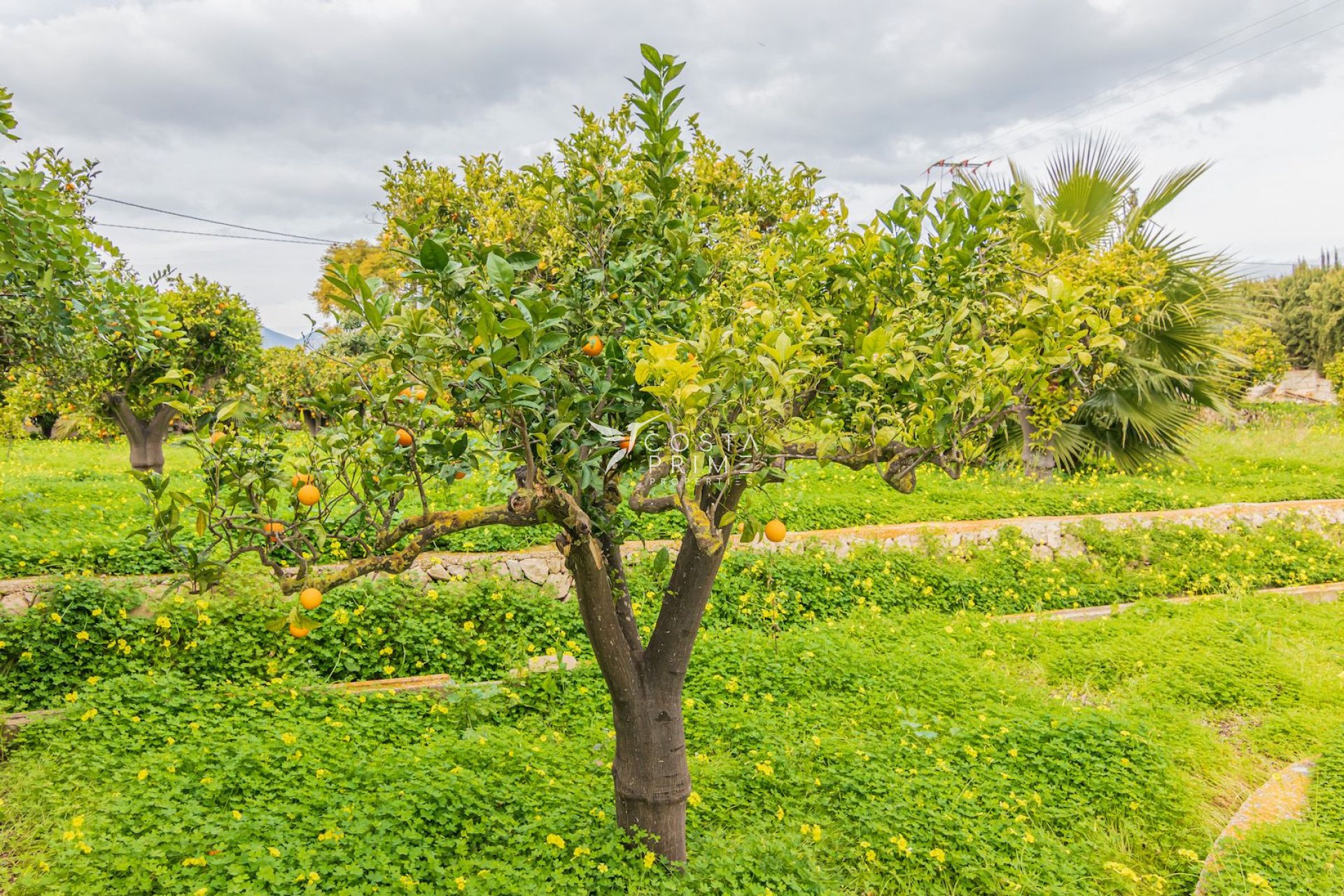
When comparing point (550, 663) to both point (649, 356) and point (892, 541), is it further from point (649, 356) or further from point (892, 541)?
point (892, 541)

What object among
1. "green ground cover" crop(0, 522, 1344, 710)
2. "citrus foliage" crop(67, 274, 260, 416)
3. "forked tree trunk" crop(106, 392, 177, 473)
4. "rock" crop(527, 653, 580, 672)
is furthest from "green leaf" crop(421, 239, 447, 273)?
"forked tree trunk" crop(106, 392, 177, 473)

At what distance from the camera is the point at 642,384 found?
205 cm

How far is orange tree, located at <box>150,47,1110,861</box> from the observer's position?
2.12 metres

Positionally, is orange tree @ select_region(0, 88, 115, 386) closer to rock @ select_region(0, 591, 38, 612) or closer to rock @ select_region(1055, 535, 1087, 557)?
rock @ select_region(0, 591, 38, 612)

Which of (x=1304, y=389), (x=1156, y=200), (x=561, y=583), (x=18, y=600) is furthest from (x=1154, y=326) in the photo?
(x=1304, y=389)

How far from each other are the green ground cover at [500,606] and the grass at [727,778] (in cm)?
41

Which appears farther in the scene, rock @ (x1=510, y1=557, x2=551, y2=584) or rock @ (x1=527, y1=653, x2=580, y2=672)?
rock @ (x1=510, y1=557, x2=551, y2=584)

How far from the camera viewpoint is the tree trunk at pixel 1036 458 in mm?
10367

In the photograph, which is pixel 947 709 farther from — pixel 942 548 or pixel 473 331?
pixel 473 331

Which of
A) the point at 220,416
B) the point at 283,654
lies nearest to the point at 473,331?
the point at 220,416

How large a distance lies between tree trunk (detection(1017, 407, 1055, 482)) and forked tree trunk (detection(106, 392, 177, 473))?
34.0ft

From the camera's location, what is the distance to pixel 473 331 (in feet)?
6.78

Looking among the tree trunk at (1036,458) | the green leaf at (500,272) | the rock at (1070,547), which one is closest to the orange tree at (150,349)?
the green leaf at (500,272)

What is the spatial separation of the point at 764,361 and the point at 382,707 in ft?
11.8
